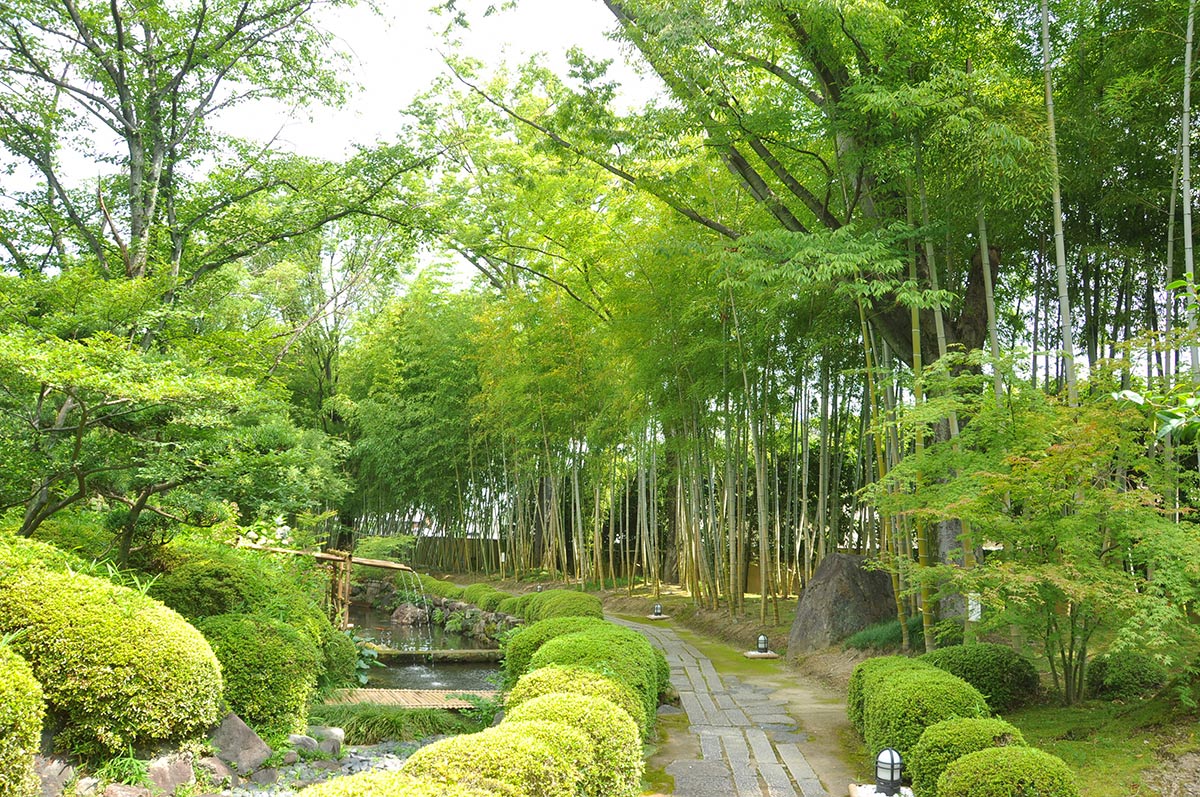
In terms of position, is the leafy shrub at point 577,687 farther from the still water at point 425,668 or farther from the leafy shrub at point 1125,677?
the still water at point 425,668

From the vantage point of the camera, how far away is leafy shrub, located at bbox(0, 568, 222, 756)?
376 cm

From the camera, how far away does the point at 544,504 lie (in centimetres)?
1833

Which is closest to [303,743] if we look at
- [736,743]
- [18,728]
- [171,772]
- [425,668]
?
[171,772]

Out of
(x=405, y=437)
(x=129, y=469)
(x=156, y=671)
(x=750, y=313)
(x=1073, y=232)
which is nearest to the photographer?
(x=156, y=671)

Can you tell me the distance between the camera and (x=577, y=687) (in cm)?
434

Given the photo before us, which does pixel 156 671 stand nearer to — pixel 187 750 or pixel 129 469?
pixel 187 750

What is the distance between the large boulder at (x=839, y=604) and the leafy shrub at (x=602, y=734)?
16.3 ft

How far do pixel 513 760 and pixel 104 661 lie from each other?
2.31 meters

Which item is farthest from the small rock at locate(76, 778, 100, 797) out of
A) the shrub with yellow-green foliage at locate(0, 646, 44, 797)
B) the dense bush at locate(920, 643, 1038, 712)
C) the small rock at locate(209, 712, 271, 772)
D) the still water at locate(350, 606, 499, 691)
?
the dense bush at locate(920, 643, 1038, 712)

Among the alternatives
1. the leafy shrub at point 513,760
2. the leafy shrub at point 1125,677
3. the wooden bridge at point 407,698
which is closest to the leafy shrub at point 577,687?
the leafy shrub at point 513,760

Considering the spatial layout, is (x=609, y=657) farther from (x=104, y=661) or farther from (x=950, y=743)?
(x=104, y=661)

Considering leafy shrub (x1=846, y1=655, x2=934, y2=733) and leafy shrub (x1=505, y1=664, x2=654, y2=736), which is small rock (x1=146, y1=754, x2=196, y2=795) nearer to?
leafy shrub (x1=505, y1=664, x2=654, y2=736)

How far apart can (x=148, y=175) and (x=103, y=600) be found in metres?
5.74

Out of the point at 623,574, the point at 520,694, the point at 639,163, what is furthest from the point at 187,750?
the point at 623,574
